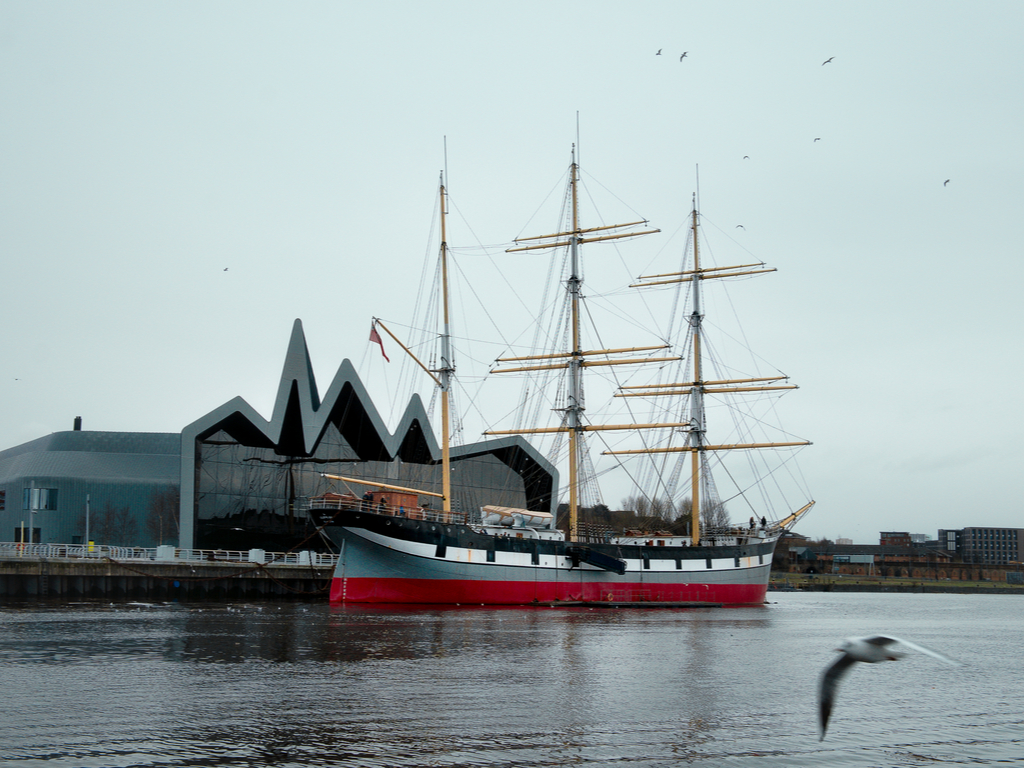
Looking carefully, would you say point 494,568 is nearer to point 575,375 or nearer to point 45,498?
point 575,375

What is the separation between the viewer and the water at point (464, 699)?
46.0 ft

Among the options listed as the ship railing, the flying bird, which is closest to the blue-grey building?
the ship railing

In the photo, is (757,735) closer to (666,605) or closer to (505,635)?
(505,635)

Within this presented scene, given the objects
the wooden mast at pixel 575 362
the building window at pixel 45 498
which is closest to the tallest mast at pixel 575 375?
the wooden mast at pixel 575 362

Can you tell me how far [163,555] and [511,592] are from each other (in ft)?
64.7

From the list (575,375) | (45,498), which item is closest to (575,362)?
(575,375)

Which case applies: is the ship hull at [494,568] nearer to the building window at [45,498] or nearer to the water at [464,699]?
the water at [464,699]

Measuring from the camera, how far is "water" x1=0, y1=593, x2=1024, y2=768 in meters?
14.0

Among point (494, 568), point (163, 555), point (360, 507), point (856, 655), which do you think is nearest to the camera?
point (856, 655)

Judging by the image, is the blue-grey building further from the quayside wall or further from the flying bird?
the flying bird

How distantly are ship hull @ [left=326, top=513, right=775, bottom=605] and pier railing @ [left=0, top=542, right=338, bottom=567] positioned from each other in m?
9.00

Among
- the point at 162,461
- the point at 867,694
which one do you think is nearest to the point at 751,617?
the point at 867,694

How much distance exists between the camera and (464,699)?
18203mm

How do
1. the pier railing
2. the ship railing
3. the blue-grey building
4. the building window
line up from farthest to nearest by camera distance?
the building window
the blue-grey building
the pier railing
the ship railing
